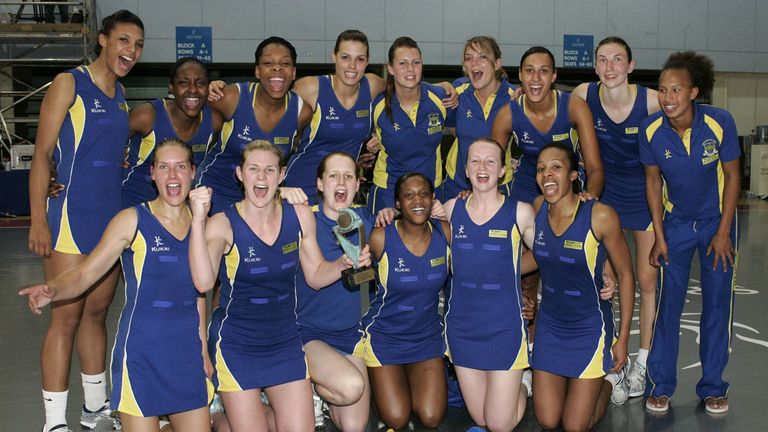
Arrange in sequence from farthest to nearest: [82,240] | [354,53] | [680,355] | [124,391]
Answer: [680,355] → [354,53] → [82,240] → [124,391]

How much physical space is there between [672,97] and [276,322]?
2530mm

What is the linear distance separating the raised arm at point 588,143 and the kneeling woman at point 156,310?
8.18ft

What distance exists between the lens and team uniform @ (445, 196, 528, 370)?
4316 mm

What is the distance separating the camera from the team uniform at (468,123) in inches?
209

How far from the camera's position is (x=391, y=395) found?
14.3 feet

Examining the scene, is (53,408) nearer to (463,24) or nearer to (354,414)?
(354,414)

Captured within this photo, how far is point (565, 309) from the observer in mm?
4340

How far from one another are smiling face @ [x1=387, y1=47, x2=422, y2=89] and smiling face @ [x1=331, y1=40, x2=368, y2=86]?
0.21 metres

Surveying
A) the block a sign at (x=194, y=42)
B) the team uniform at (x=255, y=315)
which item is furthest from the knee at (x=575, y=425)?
the block a sign at (x=194, y=42)

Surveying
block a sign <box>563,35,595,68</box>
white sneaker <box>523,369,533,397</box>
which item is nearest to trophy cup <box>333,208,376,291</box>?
white sneaker <box>523,369,533,397</box>

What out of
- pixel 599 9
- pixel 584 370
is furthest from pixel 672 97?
pixel 599 9

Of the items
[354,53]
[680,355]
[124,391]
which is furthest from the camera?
[680,355]

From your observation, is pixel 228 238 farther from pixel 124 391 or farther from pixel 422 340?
pixel 422 340

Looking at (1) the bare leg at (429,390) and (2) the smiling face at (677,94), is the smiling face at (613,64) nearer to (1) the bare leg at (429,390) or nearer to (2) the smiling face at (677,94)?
(2) the smiling face at (677,94)
